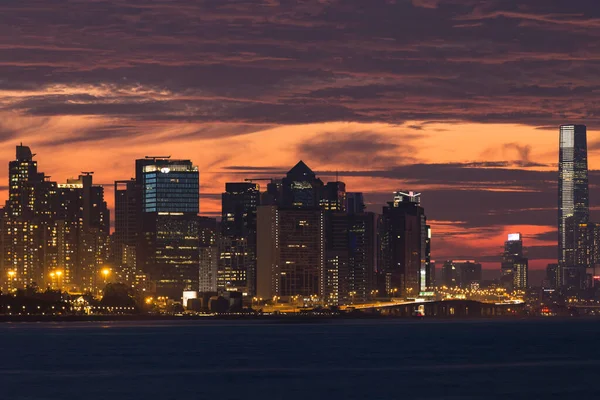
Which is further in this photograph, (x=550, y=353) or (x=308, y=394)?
(x=550, y=353)

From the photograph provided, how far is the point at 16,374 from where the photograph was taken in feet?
415

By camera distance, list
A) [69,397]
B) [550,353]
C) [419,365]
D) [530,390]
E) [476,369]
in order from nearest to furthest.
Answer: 1. [69,397]
2. [530,390]
3. [476,369]
4. [419,365]
5. [550,353]

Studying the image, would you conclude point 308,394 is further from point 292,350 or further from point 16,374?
point 292,350

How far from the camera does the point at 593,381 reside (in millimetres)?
120812

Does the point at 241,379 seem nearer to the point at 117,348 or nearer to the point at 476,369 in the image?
the point at 476,369

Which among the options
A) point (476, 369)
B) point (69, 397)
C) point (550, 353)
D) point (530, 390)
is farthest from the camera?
point (550, 353)

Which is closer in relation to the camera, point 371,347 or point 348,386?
point 348,386

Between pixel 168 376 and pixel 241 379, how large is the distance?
27.1 ft

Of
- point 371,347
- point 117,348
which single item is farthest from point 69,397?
point 371,347

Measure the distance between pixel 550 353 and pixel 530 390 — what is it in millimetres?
67925

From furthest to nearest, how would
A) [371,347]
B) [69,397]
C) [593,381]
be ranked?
[371,347] < [593,381] < [69,397]

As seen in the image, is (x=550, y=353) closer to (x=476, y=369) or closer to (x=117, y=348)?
(x=476, y=369)

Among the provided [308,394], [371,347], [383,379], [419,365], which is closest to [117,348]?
[371,347]

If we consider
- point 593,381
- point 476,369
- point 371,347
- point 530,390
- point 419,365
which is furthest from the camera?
point 371,347
